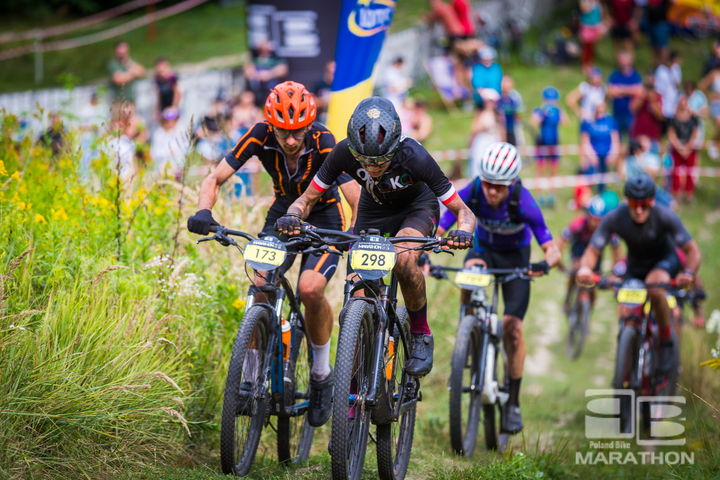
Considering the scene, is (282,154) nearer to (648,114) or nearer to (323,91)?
(323,91)

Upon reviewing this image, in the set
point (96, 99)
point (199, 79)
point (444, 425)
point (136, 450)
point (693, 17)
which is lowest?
point (444, 425)

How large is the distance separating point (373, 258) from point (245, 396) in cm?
127

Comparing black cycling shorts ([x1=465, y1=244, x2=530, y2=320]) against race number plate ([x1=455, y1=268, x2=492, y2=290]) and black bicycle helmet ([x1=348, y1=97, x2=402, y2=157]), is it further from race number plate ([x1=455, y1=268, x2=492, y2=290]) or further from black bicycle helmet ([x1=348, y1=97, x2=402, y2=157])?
black bicycle helmet ([x1=348, y1=97, x2=402, y2=157])

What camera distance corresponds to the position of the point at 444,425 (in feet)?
24.3

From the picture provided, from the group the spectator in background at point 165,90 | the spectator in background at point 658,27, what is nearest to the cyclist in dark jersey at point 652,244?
the spectator in background at point 165,90

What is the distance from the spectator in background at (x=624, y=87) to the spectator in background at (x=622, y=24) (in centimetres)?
573

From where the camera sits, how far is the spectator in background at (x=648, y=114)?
17.7 meters

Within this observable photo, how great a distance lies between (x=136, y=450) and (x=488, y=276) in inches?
125

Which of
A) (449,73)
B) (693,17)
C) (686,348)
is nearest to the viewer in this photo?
(686,348)

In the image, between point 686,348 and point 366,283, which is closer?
point 366,283

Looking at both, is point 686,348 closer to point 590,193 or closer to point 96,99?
point 590,193

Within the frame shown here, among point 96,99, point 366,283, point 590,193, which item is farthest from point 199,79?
point 366,283

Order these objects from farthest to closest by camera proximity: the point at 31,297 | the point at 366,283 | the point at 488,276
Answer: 1. the point at 488,276
2. the point at 31,297
3. the point at 366,283

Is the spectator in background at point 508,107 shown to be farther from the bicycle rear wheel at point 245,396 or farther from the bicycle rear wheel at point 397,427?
the bicycle rear wheel at point 245,396
